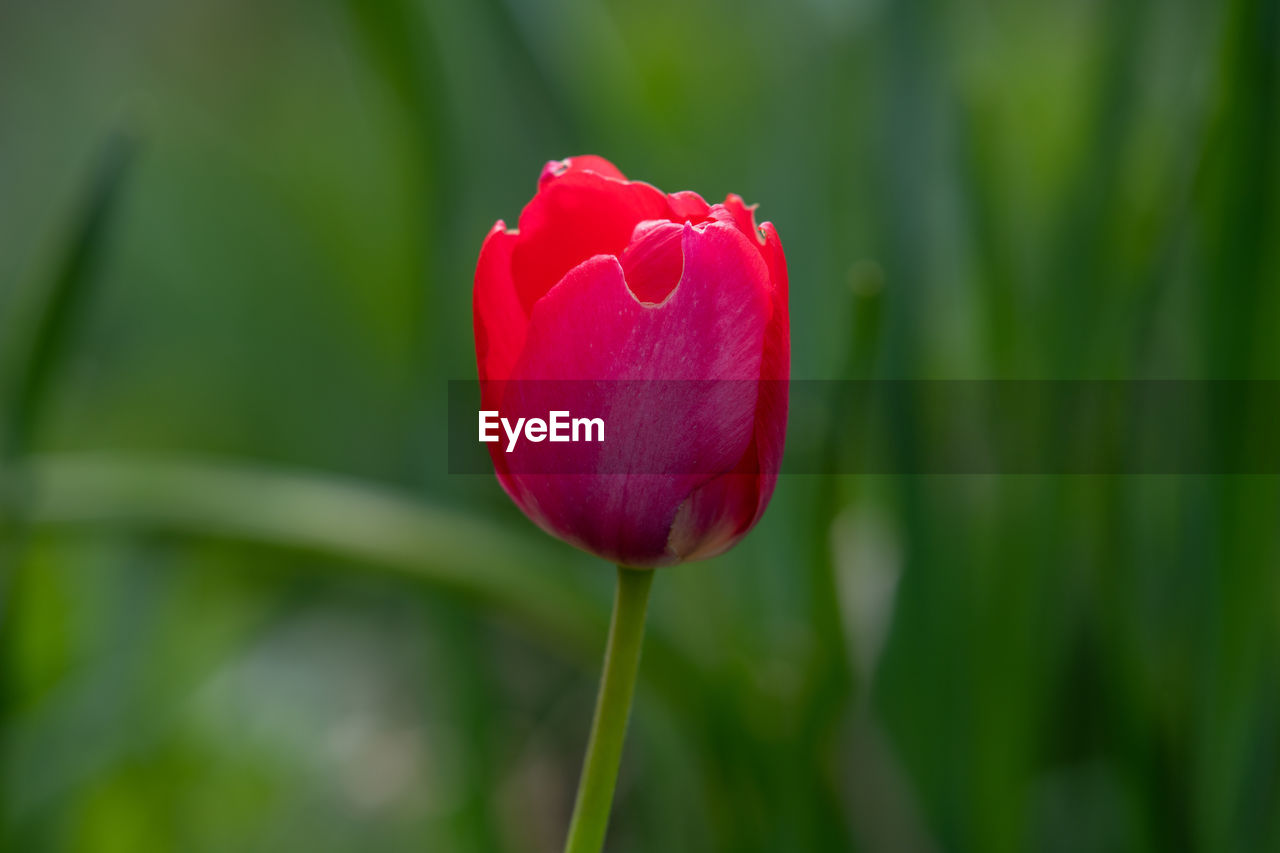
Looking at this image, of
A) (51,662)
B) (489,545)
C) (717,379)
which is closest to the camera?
(717,379)

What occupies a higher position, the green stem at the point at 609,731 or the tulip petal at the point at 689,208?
the tulip petal at the point at 689,208

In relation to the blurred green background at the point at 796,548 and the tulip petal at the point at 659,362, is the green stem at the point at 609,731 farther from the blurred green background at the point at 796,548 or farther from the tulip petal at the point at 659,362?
the blurred green background at the point at 796,548

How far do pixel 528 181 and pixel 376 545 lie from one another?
31 cm

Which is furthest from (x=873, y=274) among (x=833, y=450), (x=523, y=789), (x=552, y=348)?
(x=523, y=789)

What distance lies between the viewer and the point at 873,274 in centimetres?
39

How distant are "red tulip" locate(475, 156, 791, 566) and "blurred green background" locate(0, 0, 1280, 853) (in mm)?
157

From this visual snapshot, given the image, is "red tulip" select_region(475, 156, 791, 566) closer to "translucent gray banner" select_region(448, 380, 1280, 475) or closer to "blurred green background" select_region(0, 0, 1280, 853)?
"translucent gray banner" select_region(448, 380, 1280, 475)

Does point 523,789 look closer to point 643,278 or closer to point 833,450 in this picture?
point 833,450

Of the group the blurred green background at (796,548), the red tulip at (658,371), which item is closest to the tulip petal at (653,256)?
the red tulip at (658,371)

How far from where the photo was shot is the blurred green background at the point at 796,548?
1.50 ft

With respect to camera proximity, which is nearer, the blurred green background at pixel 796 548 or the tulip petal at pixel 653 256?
the tulip petal at pixel 653 256

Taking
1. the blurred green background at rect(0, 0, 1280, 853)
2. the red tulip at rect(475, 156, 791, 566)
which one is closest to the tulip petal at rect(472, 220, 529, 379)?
the red tulip at rect(475, 156, 791, 566)

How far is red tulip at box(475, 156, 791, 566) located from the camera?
0.23 meters

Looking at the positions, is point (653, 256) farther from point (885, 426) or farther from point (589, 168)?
point (885, 426)
